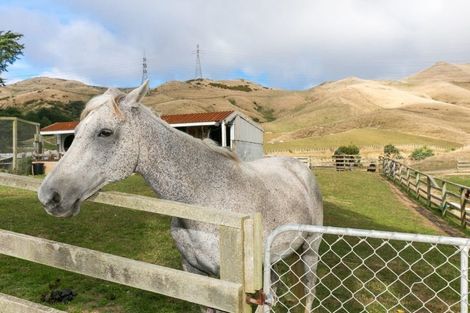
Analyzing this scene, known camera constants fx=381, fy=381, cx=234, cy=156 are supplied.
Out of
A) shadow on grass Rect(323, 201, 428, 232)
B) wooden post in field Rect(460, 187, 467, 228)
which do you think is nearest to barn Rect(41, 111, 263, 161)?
shadow on grass Rect(323, 201, 428, 232)

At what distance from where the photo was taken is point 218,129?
26.4 metres

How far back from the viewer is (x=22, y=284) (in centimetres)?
615

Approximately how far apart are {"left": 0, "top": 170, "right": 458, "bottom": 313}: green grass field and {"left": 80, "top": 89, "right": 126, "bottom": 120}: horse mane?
3.70 meters

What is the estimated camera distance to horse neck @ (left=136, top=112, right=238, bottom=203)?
9.09 feet

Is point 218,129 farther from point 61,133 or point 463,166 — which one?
point 463,166

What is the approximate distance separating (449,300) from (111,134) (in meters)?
6.27

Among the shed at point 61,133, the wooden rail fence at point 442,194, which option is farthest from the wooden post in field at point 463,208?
the shed at point 61,133

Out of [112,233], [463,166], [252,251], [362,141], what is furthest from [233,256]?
[362,141]

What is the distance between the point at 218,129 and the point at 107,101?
23861 mm

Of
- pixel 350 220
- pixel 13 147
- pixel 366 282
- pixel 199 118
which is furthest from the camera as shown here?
pixel 199 118

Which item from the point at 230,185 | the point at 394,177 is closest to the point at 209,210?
→ the point at 230,185

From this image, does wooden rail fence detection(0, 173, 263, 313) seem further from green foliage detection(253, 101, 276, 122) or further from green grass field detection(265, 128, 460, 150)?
green foliage detection(253, 101, 276, 122)

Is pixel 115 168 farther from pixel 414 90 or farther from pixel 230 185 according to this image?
pixel 414 90

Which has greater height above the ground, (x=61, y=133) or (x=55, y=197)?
(x=61, y=133)
